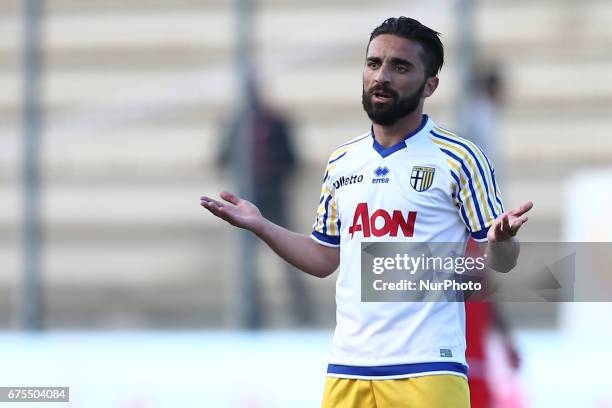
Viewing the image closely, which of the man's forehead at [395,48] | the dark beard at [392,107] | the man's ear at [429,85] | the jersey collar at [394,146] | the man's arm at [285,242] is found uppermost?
the man's forehead at [395,48]

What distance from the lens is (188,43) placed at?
8.10m

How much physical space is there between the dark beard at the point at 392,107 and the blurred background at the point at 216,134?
3.83 metres

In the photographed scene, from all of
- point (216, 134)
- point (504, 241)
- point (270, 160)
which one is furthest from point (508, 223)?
point (216, 134)

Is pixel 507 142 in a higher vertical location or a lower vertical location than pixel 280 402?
higher

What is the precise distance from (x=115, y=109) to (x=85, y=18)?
63 centimetres

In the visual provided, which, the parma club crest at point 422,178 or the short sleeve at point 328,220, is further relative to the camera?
the short sleeve at point 328,220

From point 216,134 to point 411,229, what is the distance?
4875 millimetres

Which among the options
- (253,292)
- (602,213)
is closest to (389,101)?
(602,213)

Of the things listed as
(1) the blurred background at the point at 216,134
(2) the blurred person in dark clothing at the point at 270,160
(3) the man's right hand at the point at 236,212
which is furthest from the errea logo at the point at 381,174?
(2) the blurred person in dark clothing at the point at 270,160

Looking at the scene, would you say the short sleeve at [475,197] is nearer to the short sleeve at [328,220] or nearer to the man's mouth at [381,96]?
the man's mouth at [381,96]

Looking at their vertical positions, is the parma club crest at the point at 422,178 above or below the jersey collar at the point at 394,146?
below

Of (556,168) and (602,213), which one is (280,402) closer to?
(602,213)

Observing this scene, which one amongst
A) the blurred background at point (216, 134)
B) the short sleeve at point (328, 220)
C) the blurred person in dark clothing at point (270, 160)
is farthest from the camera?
the blurred person in dark clothing at point (270, 160)

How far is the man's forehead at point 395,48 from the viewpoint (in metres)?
3.13
